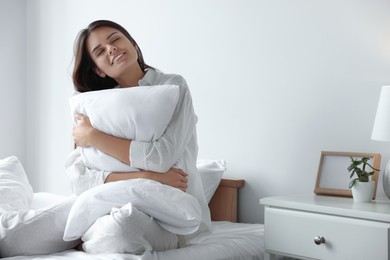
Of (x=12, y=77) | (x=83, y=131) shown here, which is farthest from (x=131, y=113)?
(x=12, y=77)

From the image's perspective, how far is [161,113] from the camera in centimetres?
195

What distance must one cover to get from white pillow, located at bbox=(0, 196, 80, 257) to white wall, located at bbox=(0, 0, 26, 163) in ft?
6.07

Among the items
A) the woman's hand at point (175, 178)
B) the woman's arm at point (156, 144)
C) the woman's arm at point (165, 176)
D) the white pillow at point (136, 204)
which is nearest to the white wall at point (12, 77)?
the woman's arm at point (156, 144)

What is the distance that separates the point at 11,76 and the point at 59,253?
2008 mm

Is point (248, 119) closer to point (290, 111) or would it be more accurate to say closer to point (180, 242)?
point (290, 111)

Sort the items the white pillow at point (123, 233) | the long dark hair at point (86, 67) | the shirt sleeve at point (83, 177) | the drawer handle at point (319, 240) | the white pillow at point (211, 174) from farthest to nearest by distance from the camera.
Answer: the white pillow at point (211, 174)
the long dark hair at point (86, 67)
the shirt sleeve at point (83, 177)
the drawer handle at point (319, 240)
the white pillow at point (123, 233)

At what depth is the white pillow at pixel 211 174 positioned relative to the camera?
2398mm

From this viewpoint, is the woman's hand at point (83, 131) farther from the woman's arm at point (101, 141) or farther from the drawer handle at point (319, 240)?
the drawer handle at point (319, 240)

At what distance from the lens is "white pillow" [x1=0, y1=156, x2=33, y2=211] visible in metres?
2.15

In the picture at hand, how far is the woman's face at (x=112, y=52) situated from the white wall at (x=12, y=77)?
4.68 feet

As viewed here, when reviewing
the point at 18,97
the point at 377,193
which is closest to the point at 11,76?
the point at 18,97

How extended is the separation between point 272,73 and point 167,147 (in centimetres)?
64

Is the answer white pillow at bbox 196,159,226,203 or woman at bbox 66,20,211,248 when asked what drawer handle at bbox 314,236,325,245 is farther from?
white pillow at bbox 196,159,226,203

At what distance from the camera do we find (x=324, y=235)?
1762 mm
